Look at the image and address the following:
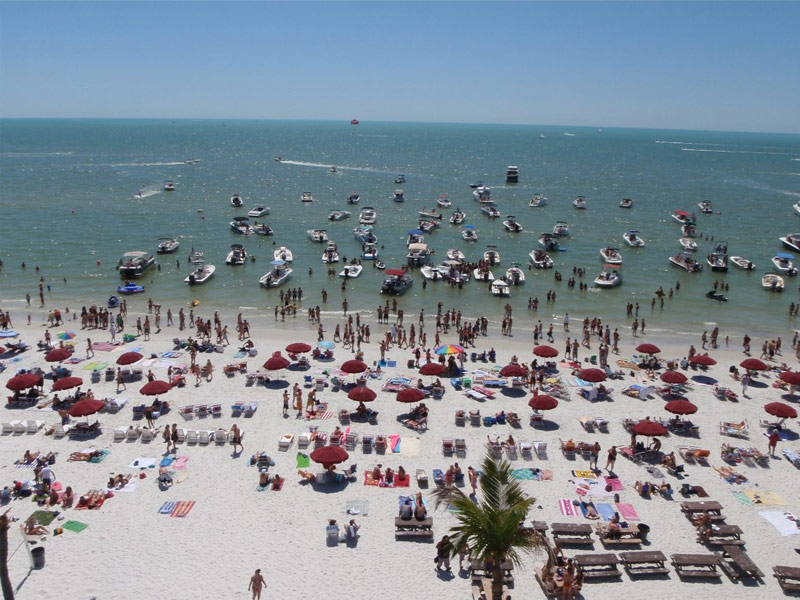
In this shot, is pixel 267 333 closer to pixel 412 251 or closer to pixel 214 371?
pixel 214 371

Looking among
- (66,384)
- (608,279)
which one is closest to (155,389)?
(66,384)

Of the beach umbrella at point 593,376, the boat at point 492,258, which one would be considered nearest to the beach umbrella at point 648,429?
the beach umbrella at point 593,376

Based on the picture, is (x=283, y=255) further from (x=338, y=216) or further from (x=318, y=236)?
(x=338, y=216)

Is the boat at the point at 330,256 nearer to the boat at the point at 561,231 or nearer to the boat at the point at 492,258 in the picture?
the boat at the point at 492,258

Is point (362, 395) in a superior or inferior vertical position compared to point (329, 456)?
superior

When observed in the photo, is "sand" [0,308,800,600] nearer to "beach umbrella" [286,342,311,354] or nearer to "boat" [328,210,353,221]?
"beach umbrella" [286,342,311,354]
